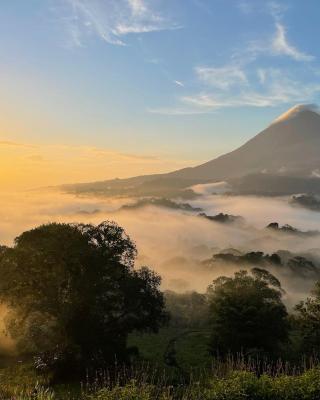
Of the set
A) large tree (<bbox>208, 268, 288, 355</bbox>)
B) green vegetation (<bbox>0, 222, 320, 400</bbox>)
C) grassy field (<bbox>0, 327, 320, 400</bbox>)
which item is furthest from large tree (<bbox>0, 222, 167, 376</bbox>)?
large tree (<bbox>208, 268, 288, 355</bbox>)

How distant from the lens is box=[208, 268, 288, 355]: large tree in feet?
145

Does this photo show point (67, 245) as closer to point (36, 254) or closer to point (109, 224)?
point (36, 254)

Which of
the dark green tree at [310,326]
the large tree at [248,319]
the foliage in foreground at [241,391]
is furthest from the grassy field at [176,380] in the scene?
the dark green tree at [310,326]

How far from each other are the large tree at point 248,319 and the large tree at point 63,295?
1158cm

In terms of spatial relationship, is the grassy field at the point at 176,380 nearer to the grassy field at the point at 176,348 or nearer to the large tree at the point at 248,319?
the grassy field at the point at 176,348

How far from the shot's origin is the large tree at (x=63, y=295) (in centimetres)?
3581

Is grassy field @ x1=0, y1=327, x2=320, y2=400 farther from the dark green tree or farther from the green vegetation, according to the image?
the dark green tree

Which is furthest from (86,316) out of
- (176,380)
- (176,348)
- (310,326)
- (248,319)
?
(310,326)

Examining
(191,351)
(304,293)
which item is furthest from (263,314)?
(304,293)

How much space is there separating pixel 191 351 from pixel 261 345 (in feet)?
35.4

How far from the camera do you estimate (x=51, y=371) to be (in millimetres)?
34750

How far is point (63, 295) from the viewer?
120ft

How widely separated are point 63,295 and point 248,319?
1790cm

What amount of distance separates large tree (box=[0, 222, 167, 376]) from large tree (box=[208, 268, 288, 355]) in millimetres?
11583
